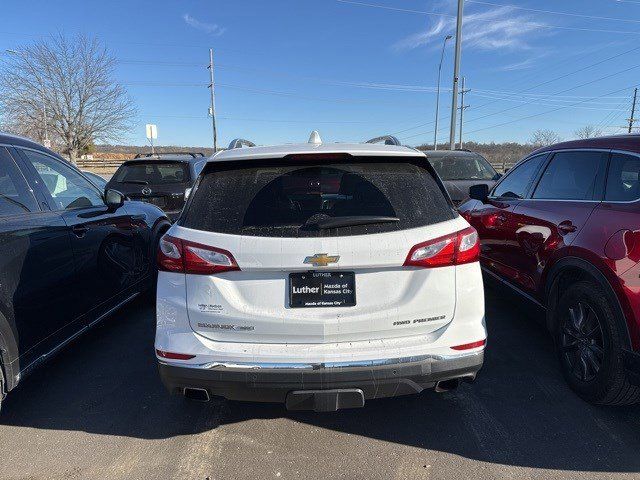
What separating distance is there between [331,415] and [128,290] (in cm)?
259

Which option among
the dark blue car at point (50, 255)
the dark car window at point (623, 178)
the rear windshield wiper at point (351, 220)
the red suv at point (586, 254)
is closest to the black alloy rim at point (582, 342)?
the red suv at point (586, 254)

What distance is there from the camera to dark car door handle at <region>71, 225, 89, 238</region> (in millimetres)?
3559

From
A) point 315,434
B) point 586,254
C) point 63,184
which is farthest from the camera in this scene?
point 63,184

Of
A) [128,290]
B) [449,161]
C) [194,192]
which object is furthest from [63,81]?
[194,192]

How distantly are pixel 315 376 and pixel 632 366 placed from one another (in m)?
1.81

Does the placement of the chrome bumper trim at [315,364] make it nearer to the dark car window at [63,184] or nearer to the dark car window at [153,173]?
the dark car window at [63,184]

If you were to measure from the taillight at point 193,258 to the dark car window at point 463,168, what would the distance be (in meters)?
8.18

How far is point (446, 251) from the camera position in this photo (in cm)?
235

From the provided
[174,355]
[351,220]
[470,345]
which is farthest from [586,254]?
[174,355]

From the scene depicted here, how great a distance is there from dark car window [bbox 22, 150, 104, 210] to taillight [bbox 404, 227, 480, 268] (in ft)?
9.27

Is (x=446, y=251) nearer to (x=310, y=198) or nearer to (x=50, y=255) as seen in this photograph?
(x=310, y=198)

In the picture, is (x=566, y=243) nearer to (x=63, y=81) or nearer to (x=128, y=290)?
(x=128, y=290)

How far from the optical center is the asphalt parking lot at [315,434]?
2494 mm

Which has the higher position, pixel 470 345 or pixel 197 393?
pixel 470 345
